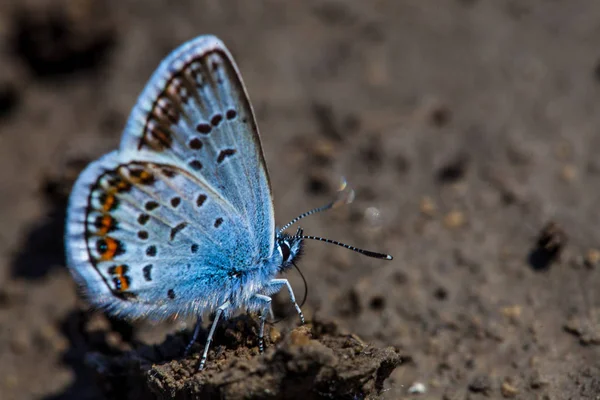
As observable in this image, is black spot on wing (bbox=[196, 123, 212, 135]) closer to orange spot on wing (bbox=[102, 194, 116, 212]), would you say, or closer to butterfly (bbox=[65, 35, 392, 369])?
butterfly (bbox=[65, 35, 392, 369])

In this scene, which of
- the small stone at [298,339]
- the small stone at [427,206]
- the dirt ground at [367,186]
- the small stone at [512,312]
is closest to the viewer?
the small stone at [298,339]

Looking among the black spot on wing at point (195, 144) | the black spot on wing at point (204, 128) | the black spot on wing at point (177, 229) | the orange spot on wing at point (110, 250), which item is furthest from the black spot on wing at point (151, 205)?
the black spot on wing at point (204, 128)

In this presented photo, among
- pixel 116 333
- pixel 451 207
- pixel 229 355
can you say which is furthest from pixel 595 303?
pixel 116 333

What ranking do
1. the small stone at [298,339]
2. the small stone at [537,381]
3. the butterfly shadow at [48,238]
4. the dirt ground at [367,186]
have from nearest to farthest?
the small stone at [298,339]
the small stone at [537,381]
the dirt ground at [367,186]
the butterfly shadow at [48,238]

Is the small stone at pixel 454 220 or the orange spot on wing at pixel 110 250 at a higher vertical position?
the small stone at pixel 454 220

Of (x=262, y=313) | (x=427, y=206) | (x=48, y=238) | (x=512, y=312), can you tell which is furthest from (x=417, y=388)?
(x=48, y=238)

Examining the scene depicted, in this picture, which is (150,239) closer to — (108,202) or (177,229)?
(177,229)

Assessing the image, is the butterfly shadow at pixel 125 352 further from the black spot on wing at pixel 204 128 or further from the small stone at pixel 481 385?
the small stone at pixel 481 385
